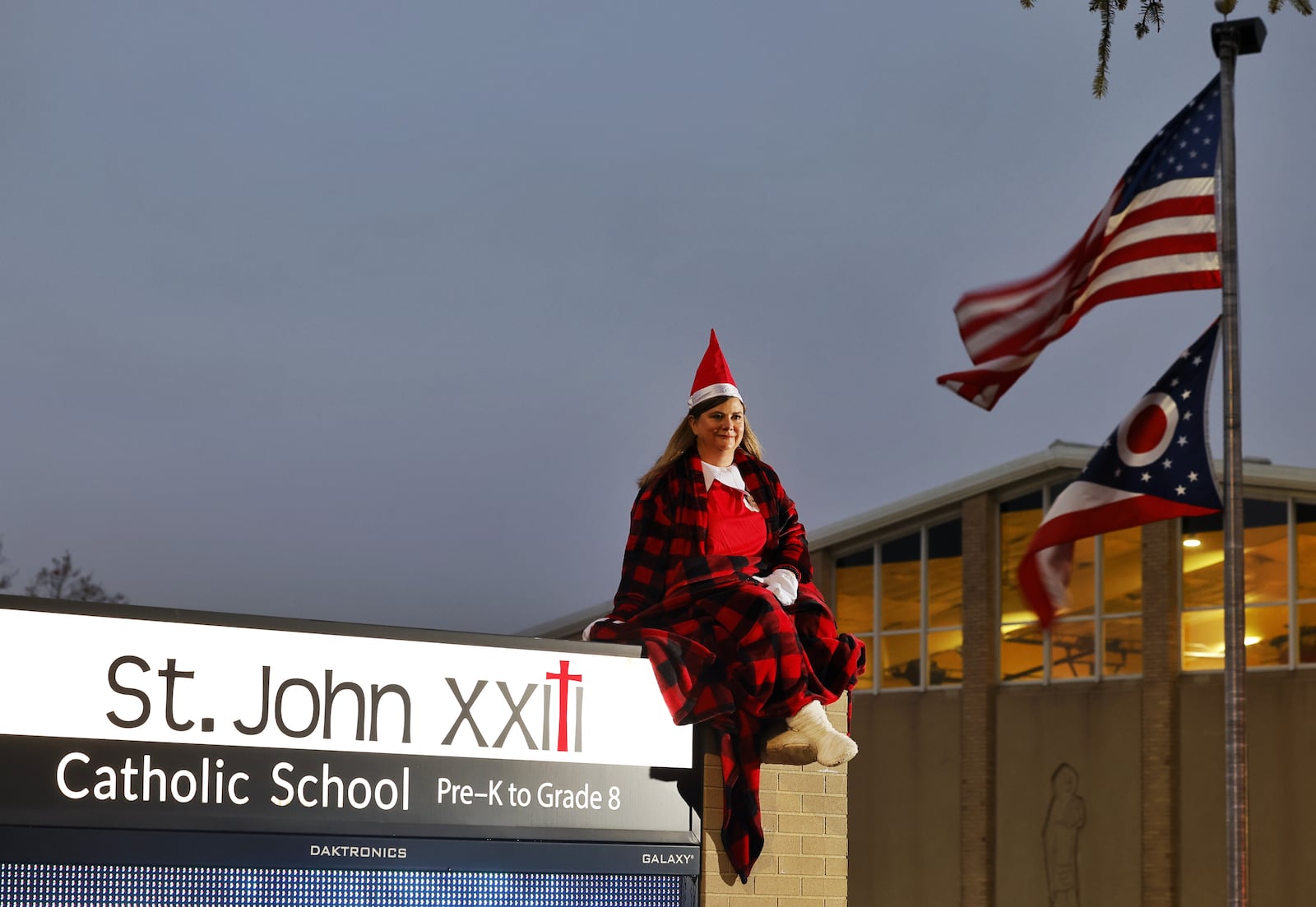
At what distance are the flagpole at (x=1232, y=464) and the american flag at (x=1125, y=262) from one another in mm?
112

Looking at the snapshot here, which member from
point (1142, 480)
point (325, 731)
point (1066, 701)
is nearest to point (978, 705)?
point (1066, 701)

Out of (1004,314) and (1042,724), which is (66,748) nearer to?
(1004,314)

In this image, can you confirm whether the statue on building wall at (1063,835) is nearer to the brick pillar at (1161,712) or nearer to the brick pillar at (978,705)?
the brick pillar at (978,705)

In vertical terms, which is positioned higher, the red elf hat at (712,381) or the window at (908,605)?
the window at (908,605)

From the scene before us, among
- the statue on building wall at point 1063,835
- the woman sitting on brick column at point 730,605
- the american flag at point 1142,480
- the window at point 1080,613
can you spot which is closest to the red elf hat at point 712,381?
the woman sitting on brick column at point 730,605

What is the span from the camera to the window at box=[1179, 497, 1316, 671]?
93.6ft

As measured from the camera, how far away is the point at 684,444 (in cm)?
806

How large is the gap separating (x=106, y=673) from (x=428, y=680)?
4.20 feet

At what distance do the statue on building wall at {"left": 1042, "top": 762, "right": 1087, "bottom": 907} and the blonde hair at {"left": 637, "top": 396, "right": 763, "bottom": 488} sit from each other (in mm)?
24559

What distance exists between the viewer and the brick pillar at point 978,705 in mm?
32375

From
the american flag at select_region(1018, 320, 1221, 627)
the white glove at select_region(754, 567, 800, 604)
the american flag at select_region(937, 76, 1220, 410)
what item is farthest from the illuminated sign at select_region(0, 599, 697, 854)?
the american flag at select_region(937, 76, 1220, 410)

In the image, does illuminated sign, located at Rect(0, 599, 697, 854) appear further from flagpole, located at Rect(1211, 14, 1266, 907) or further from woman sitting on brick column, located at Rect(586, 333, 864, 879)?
flagpole, located at Rect(1211, 14, 1266, 907)

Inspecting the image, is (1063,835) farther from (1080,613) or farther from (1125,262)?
(1125,262)

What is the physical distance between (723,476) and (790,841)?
1646mm
